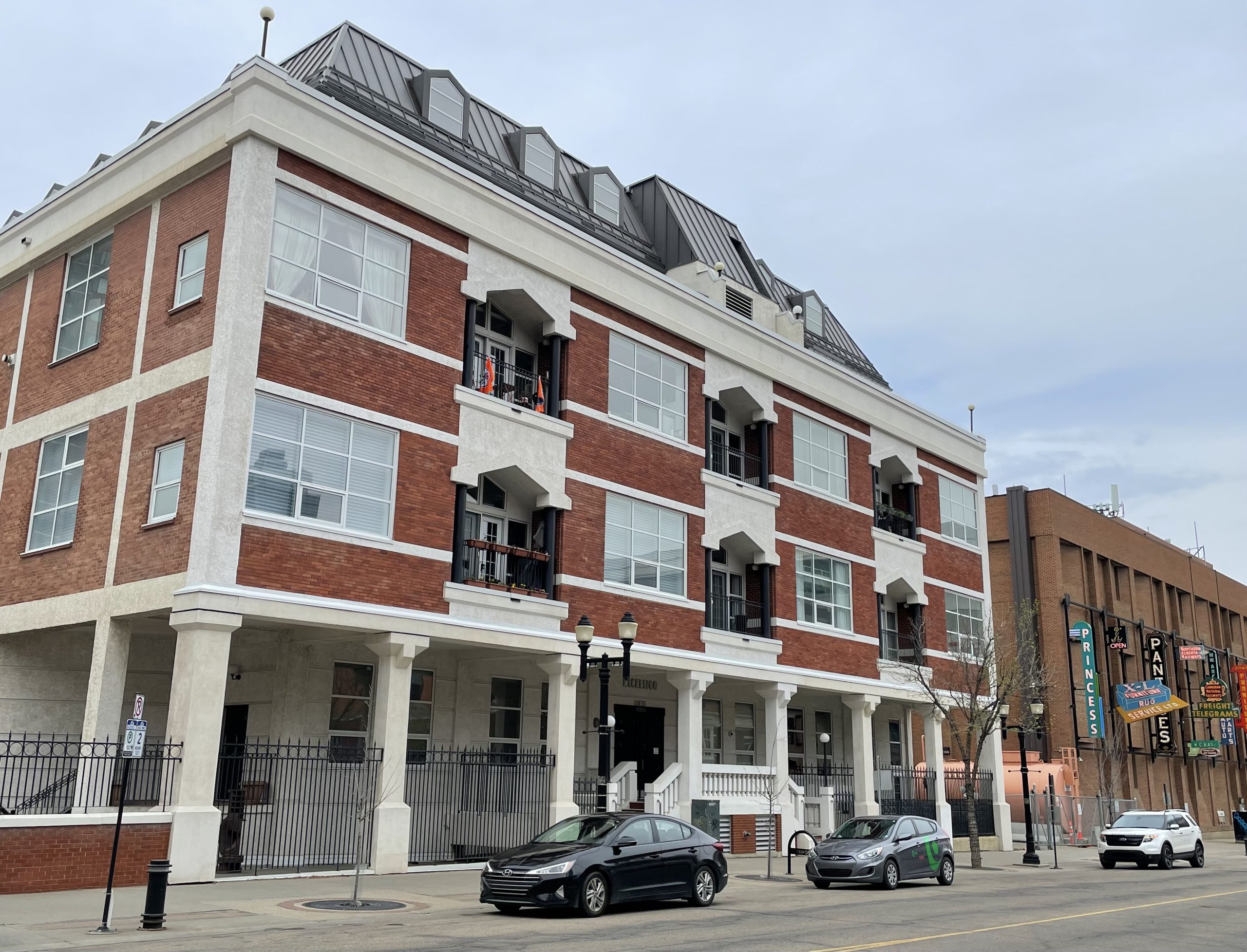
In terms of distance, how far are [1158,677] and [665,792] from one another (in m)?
40.5

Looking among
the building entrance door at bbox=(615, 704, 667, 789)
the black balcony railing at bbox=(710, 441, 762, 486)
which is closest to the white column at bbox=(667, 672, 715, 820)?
the building entrance door at bbox=(615, 704, 667, 789)

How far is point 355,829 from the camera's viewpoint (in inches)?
894

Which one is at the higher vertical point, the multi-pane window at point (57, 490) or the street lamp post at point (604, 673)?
the multi-pane window at point (57, 490)

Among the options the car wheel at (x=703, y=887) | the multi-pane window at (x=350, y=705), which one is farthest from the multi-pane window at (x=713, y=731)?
the car wheel at (x=703, y=887)

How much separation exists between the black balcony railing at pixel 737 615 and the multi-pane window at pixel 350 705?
33.8ft

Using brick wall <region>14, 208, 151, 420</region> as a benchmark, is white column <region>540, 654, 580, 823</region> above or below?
below

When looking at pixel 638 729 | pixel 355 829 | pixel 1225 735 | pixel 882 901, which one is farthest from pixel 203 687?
pixel 1225 735

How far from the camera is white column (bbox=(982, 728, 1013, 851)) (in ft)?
127

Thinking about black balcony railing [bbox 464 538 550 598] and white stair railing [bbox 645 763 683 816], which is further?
white stair railing [bbox 645 763 683 816]

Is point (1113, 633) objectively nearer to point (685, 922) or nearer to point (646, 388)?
point (646, 388)

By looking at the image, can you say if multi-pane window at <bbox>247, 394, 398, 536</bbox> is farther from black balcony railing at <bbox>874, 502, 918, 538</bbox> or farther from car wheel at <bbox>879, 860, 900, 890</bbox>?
black balcony railing at <bbox>874, 502, 918, 538</bbox>

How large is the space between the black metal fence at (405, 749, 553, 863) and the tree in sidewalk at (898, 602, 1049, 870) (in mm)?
12877

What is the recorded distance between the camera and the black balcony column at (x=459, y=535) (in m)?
24.0

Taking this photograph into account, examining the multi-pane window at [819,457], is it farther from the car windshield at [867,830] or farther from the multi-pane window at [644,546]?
the car windshield at [867,830]
